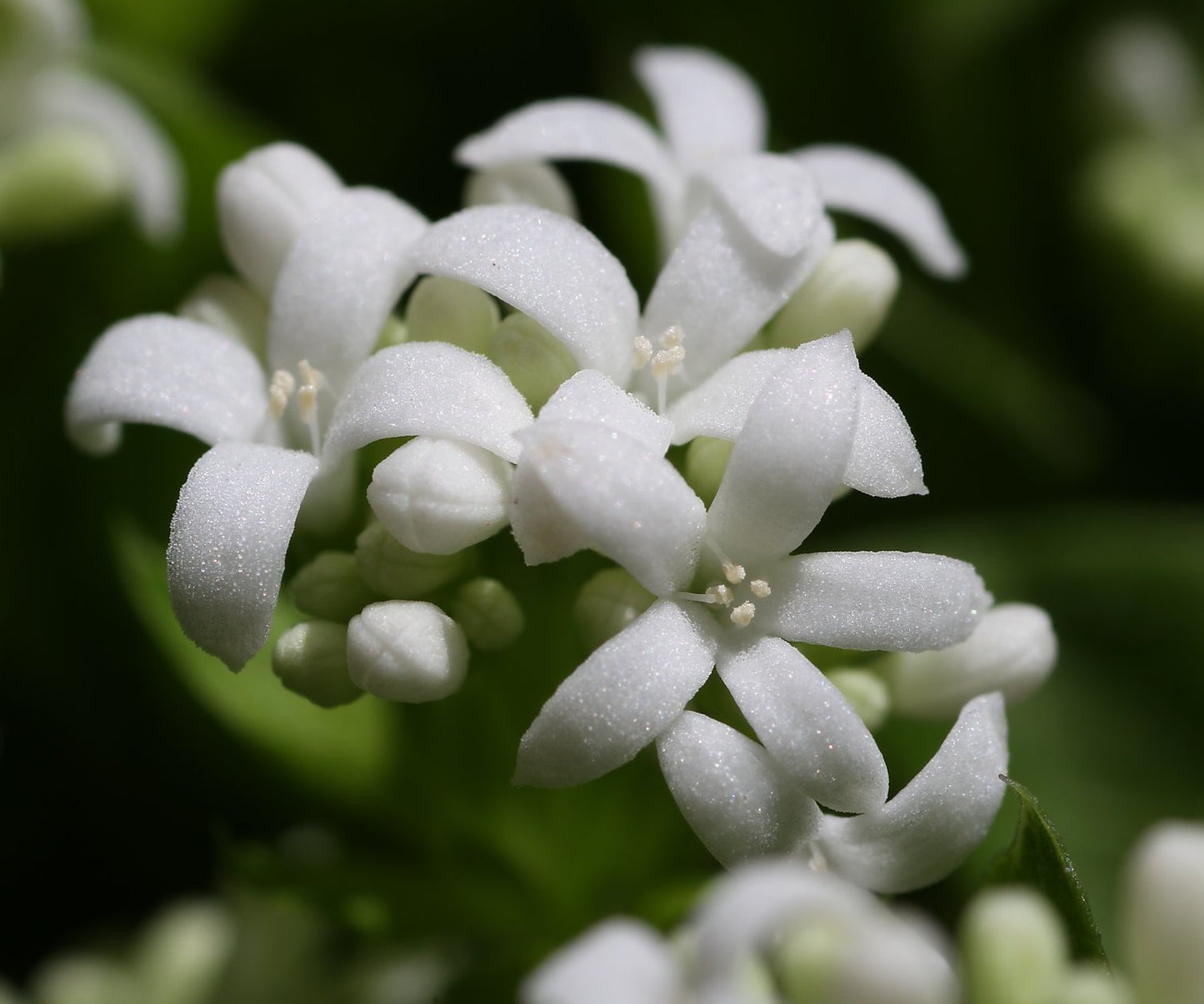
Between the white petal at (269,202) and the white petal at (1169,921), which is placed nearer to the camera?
the white petal at (1169,921)

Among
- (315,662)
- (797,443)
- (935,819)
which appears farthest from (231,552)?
(935,819)

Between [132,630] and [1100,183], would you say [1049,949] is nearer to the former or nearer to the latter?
[132,630]

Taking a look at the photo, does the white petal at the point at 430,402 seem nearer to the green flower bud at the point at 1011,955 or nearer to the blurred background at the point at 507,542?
the blurred background at the point at 507,542

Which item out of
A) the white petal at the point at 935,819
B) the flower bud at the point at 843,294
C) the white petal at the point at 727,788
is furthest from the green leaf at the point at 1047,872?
the flower bud at the point at 843,294

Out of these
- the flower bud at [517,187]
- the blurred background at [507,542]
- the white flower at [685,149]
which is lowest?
the blurred background at [507,542]

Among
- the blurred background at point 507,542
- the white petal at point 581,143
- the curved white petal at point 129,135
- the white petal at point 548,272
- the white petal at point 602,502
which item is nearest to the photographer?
the white petal at point 602,502

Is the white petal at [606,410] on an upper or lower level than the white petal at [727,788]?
upper

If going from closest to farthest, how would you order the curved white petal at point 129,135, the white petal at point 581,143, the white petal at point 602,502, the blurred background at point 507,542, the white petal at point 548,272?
1. the white petal at point 602,502
2. the white petal at point 548,272
3. the white petal at point 581,143
4. the blurred background at point 507,542
5. the curved white petal at point 129,135
